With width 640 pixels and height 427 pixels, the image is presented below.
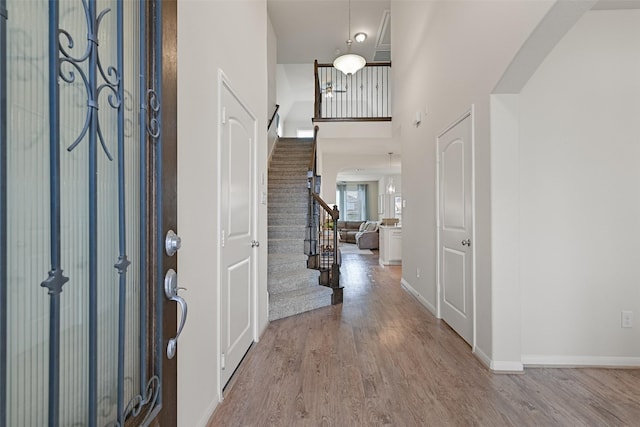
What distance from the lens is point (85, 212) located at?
687mm

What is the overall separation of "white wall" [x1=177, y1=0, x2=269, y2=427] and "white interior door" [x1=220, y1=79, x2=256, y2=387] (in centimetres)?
16

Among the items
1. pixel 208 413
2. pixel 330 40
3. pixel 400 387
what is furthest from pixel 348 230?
pixel 208 413

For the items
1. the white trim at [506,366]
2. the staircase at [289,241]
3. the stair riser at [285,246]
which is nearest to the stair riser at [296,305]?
the staircase at [289,241]

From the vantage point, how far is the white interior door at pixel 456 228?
2881 millimetres

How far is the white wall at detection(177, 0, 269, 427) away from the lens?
60.9 inches

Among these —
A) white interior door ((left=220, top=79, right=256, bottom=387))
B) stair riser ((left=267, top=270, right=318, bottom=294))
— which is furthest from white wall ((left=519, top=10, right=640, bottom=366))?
stair riser ((left=267, top=270, right=318, bottom=294))

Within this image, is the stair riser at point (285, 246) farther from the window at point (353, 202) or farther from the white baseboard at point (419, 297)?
the window at point (353, 202)

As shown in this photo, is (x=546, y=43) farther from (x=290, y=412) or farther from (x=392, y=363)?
(x=290, y=412)

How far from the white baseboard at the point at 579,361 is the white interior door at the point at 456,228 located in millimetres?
451

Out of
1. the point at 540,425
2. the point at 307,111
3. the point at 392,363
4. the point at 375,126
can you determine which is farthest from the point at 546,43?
the point at 307,111

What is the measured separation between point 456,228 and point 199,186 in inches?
95.9

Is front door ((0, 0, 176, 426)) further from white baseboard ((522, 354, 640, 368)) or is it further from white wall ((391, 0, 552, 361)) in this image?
white baseboard ((522, 354, 640, 368))

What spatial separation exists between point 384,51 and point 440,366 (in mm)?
7546

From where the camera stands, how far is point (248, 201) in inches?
110
